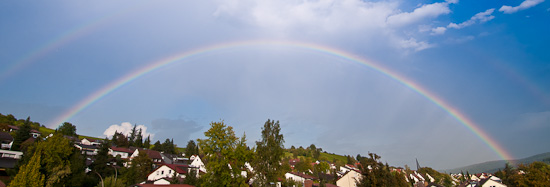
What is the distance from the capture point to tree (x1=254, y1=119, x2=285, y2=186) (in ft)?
136

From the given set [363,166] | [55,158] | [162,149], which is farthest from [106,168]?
[162,149]

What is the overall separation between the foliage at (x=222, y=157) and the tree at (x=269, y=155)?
2908 mm

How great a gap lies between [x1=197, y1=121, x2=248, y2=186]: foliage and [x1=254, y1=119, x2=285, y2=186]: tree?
291 centimetres

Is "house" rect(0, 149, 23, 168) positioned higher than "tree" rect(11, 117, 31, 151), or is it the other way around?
"tree" rect(11, 117, 31, 151)

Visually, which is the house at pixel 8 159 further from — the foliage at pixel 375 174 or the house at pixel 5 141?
the foliage at pixel 375 174

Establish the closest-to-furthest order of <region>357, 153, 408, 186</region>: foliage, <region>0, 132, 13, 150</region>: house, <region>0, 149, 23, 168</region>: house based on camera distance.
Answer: <region>357, 153, 408, 186</region>: foliage
<region>0, 149, 23, 168</region>: house
<region>0, 132, 13, 150</region>: house

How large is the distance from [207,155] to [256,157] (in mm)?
7715

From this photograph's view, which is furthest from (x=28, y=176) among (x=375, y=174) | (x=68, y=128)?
(x=68, y=128)

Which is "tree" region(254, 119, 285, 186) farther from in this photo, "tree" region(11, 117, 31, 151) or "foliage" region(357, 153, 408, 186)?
"tree" region(11, 117, 31, 151)

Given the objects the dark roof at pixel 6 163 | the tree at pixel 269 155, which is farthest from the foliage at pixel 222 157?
the dark roof at pixel 6 163

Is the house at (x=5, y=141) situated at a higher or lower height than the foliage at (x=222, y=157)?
higher

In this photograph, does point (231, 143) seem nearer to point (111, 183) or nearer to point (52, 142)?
point (111, 183)

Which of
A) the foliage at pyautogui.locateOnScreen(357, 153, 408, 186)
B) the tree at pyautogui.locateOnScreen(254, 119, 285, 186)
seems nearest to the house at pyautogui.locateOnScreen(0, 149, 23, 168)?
the tree at pyautogui.locateOnScreen(254, 119, 285, 186)

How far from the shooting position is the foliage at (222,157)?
3822 centimetres
